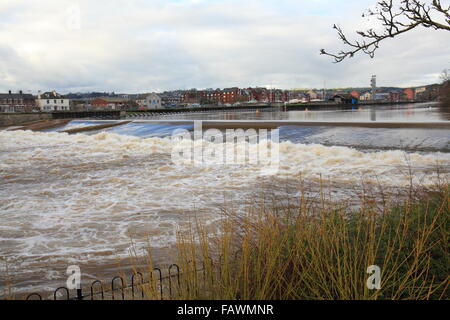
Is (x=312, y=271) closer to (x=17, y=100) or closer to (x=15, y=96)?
(x=17, y=100)

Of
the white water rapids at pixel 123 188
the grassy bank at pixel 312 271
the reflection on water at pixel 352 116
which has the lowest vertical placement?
the white water rapids at pixel 123 188

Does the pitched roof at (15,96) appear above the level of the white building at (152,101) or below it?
above

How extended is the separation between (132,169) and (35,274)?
9.64m

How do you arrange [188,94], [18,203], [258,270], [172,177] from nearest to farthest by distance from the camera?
1. [258,270]
2. [18,203]
3. [172,177]
4. [188,94]

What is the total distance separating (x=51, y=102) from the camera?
4476 inches

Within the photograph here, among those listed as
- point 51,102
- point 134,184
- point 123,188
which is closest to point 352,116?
point 134,184

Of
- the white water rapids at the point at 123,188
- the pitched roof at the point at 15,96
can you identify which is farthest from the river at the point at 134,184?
the pitched roof at the point at 15,96

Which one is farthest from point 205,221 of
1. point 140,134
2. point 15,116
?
point 15,116

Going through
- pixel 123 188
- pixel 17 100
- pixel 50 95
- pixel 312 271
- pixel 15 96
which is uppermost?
pixel 50 95

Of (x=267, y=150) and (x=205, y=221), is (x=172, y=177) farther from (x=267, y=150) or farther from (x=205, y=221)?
(x=267, y=150)

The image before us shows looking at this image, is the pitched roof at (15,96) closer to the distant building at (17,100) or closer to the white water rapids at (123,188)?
the distant building at (17,100)

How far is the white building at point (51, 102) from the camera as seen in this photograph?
365 ft
